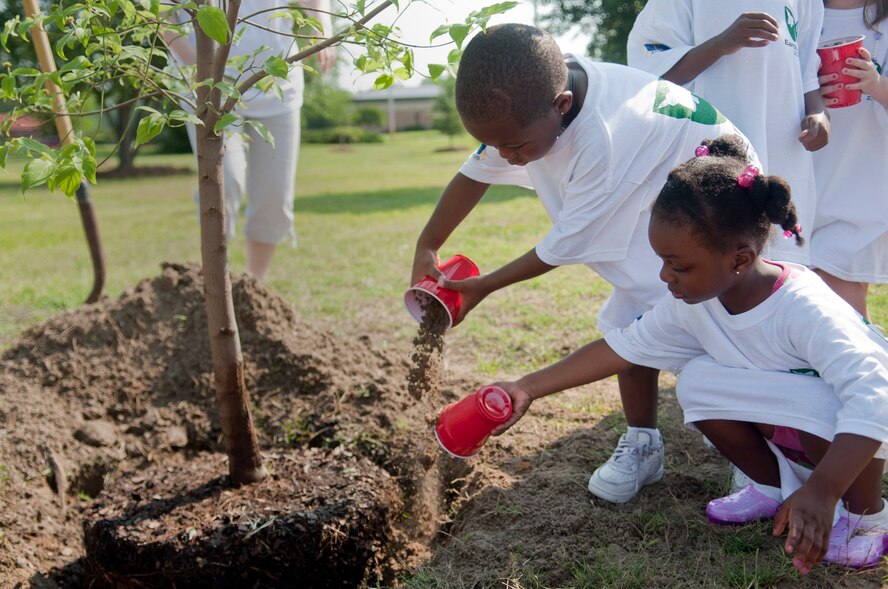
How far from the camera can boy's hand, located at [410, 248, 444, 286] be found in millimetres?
2688

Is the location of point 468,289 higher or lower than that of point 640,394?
higher

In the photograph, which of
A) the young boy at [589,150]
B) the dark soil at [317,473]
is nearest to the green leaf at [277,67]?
the young boy at [589,150]

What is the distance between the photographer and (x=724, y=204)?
6.53 feet

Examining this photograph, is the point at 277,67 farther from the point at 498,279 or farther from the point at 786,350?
the point at 786,350

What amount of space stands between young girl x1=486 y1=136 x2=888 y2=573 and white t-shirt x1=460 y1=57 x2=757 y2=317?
6.6 inches

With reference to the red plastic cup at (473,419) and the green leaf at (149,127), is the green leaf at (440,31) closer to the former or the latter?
the green leaf at (149,127)

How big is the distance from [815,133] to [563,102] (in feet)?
3.02

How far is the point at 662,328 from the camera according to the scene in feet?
7.57

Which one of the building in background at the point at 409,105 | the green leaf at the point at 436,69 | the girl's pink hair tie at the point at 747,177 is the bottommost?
the building in background at the point at 409,105

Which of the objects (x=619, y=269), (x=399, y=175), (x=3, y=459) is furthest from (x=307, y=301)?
(x=399, y=175)

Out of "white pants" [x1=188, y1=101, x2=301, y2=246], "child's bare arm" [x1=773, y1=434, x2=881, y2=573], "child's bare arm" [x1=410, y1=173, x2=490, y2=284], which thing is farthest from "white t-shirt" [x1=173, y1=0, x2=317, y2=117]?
"child's bare arm" [x1=773, y1=434, x2=881, y2=573]

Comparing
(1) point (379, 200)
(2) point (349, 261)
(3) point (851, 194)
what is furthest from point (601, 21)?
(3) point (851, 194)

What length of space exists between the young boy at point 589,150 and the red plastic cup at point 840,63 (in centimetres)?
51

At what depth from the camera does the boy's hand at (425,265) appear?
2688mm
